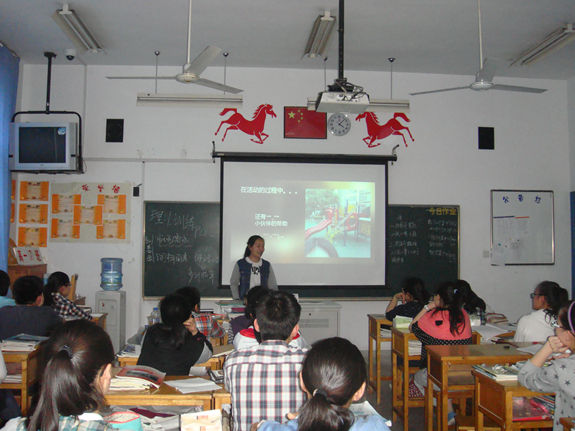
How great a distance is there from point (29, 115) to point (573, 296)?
7228 mm

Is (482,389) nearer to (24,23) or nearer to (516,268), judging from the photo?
(516,268)

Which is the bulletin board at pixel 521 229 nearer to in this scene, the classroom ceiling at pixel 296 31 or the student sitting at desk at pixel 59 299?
the classroom ceiling at pixel 296 31

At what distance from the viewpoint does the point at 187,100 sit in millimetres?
4660

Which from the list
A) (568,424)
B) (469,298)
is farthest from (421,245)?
(568,424)

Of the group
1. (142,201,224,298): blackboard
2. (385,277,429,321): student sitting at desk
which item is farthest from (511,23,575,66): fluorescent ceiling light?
(142,201,224,298): blackboard

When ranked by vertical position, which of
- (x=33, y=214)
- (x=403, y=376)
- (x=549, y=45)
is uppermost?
(x=549, y=45)

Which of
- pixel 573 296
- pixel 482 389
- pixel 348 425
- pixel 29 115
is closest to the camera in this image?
pixel 348 425

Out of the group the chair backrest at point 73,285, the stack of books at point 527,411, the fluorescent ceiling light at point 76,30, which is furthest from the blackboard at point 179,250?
the stack of books at point 527,411

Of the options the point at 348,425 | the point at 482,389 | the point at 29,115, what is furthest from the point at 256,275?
the point at 348,425

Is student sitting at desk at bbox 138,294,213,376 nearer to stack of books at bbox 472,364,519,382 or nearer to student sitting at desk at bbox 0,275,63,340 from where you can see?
student sitting at desk at bbox 0,275,63,340

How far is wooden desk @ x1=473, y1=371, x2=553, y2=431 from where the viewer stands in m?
2.27

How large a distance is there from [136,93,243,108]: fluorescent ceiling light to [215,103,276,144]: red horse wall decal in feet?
2.41

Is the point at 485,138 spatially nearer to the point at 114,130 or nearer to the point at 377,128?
the point at 377,128

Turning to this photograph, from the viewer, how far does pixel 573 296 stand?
18.7 feet
